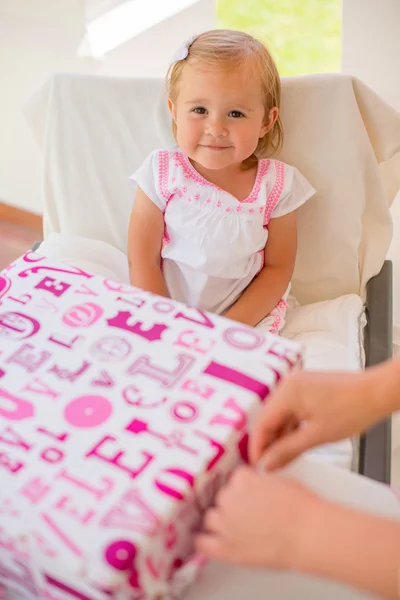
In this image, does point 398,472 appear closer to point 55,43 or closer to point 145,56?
point 145,56

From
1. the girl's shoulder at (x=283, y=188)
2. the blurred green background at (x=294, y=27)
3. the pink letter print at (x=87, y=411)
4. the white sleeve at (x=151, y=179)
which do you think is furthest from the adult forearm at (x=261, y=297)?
the blurred green background at (x=294, y=27)

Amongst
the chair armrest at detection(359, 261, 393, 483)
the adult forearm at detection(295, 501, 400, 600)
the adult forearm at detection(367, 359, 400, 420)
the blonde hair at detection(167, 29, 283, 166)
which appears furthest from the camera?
the blonde hair at detection(167, 29, 283, 166)

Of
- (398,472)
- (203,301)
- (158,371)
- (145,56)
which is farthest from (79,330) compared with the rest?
(145,56)

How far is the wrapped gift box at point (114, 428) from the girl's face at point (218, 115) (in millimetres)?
459

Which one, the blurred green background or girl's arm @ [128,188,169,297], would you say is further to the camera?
the blurred green background

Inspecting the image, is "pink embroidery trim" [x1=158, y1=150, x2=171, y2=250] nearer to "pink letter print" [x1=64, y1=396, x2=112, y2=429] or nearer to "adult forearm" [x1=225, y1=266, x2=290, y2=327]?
"adult forearm" [x1=225, y1=266, x2=290, y2=327]

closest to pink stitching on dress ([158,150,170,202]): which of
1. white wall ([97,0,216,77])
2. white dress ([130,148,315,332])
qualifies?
white dress ([130,148,315,332])

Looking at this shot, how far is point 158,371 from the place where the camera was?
66 centimetres

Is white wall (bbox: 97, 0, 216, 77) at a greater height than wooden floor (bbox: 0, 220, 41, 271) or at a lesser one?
greater

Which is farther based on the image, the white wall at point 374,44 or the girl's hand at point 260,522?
the white wall at point 374,44

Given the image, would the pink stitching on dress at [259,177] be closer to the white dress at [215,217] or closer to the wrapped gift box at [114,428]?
the white dress at [215,217]

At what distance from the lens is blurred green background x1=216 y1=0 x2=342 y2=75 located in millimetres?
2020

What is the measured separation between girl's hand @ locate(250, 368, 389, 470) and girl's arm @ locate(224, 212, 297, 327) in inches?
21.3

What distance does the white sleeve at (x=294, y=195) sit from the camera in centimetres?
120
